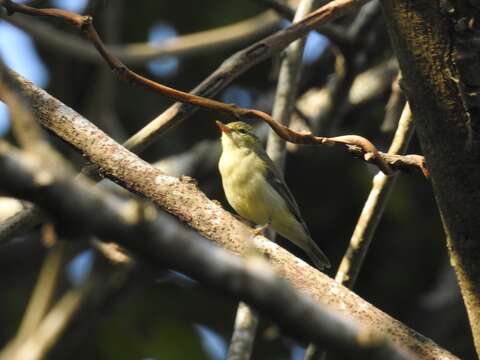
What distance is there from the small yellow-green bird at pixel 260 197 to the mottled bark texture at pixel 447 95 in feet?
11.0

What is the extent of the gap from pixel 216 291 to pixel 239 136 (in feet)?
17.0

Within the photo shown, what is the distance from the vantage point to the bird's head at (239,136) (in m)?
6.42

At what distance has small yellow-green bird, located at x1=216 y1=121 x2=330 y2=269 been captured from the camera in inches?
241

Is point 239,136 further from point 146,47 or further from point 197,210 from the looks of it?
point 197,210

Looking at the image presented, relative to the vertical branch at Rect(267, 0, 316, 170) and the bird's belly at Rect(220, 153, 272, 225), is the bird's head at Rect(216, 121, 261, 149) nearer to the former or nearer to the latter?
the bird's belly at Rect(220, 153, 272, 225)

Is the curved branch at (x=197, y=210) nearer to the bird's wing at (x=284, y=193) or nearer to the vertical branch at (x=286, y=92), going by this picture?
the vertical branch at (x=286, y=92)

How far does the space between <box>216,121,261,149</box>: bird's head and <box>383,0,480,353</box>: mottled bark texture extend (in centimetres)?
374

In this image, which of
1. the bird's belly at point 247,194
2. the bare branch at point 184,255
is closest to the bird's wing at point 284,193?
the bird's belly at point 247,194

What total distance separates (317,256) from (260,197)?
0.66 metres

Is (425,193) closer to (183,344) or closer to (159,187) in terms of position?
(183,344)

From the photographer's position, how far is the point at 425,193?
729 cm

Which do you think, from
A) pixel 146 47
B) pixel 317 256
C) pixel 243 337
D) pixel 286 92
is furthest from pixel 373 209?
pixel 146 47

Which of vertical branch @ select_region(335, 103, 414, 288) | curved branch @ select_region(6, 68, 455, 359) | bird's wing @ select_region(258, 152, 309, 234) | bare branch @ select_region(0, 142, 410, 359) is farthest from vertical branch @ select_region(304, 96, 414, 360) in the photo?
bird's wing @ select_region(258, 152, 309, 234)

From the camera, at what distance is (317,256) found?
6.25 meters
